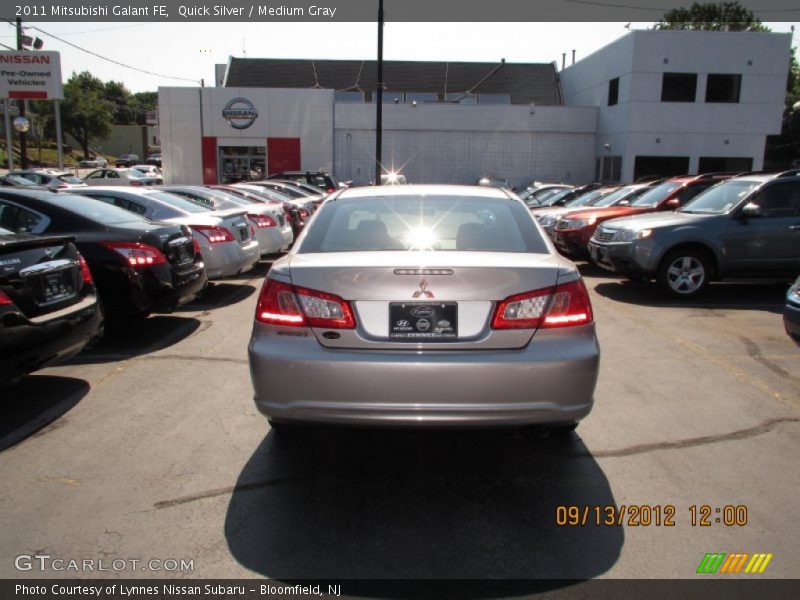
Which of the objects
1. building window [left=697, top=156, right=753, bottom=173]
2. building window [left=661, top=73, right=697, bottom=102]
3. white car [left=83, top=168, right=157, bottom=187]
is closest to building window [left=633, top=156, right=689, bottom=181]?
building window [left=697, top=156, right=753, bottom=173]

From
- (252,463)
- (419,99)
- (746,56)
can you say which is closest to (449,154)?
(419,99)

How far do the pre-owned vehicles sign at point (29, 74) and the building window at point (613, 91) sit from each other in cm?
2651

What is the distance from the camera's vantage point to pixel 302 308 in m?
3.29

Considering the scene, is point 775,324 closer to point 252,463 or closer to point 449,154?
point 252,463

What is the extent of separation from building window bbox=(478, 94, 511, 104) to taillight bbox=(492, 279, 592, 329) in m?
37.5

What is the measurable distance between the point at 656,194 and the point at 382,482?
33.8ft

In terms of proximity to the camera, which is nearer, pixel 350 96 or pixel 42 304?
pixel 42 304

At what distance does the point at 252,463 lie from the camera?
3785mm

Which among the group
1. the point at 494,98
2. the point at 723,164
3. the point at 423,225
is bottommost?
the point at 423,225

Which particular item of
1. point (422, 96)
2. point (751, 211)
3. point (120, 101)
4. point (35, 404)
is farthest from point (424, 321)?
point (120, 101)

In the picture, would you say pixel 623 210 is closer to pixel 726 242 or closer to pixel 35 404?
pixel 726 242

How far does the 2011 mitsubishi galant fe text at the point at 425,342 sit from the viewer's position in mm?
3113

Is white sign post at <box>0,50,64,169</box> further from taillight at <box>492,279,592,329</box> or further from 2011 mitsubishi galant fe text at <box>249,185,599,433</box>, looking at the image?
taillight at <box>492,279,592,329</box>

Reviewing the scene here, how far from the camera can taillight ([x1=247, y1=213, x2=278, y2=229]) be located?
10898 mm
